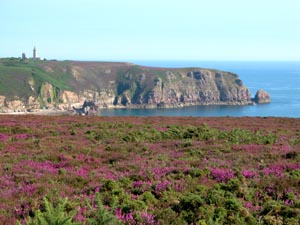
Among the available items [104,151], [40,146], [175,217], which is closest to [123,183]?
[175,217]

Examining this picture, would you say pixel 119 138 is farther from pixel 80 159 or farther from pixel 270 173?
pixel 270 173

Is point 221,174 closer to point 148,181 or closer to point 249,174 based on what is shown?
point 249,174

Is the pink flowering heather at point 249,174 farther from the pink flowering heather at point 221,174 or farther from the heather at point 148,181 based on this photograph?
the pink flowering heather at point 221,174

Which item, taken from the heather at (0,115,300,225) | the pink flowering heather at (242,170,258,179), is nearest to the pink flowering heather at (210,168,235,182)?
the heather at (0,115,300,225)

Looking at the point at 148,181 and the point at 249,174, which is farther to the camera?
the point at 249,174

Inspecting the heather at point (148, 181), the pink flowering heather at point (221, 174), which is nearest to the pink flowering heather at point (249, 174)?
the heather at point (148, 181)

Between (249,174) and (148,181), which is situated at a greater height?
(249,174)

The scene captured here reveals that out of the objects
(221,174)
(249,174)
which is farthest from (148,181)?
(249,174)

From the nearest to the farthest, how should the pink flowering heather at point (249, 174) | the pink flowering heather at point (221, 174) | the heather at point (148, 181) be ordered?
1. the heather at point (148, 181)
2. the pink flowering heather at point (221, 174)
3. the pink flowering heather at point (249, 174)

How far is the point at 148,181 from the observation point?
12.3 metres

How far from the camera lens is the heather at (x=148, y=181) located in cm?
895

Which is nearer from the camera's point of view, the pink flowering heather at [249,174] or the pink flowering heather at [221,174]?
the pink flowering heather at [221,174]

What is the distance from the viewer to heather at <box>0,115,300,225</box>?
8.95 m

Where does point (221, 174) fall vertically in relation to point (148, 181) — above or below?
above
